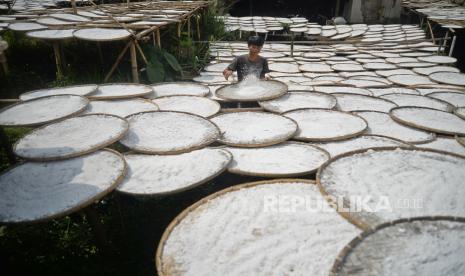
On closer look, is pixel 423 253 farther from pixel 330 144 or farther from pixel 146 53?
pixel 146 53

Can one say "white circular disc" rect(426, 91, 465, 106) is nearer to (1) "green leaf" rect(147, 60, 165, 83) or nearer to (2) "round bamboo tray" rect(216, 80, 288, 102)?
(2) "round bamboo tray" rect(216, 80, 288, 102)

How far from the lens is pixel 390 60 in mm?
6055

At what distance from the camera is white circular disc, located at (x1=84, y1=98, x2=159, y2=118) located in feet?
9.66

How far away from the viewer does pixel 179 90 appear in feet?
12.6

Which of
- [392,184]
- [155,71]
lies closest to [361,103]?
[392,184]

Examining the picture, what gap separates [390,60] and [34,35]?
638cm

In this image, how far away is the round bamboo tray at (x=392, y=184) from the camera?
1.62m

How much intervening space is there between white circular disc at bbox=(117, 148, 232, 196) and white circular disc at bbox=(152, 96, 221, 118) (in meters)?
0.82

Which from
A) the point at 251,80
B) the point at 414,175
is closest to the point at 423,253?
the point at 414,175

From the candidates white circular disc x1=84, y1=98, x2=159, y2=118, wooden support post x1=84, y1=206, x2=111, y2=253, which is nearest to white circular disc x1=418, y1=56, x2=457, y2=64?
white circular disc x1=84, y1=98, x2=159, y2=118

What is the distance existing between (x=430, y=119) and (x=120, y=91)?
338 cm

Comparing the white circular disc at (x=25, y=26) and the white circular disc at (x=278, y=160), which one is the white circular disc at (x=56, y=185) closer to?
the white circular disc at (x=278, y=160)

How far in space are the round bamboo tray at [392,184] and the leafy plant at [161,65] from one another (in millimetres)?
3468

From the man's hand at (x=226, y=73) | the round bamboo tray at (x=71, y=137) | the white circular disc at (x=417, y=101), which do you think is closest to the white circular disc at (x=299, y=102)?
the white circular disc at (x=417, y=101)
